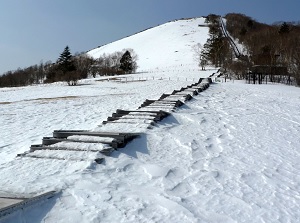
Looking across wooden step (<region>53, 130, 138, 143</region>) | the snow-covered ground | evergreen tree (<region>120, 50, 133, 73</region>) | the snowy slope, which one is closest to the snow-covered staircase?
wooden step (<region>53, 130, 138, 143</region>)

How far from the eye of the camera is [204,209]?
449 centimetres

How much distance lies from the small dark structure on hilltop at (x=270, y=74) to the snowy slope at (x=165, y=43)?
38095mm

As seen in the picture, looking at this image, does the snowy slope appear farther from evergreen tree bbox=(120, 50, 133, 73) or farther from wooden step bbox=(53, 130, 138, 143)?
wooden step bbox=(53, 130, 138, 143)

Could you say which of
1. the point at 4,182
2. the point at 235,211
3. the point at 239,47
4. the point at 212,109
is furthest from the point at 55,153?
the point at 239,47

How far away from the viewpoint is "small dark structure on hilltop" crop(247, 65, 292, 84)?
3500 centimetres

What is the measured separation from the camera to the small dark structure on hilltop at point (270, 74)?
1378 inches

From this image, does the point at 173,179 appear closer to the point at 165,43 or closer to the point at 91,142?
the point at 91,142

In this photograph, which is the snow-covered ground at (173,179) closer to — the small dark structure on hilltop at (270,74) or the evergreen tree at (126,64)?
the small dark structure on hilltop at (270,74)

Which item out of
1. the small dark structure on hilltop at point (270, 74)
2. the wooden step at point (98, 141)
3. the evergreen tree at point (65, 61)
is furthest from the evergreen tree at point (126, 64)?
the wooden step at point (98, 141)

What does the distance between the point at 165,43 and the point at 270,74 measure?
70561mm

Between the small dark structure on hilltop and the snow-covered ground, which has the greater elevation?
the small dark structure on hilltop

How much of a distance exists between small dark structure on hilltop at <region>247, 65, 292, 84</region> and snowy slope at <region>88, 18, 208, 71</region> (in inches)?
1500

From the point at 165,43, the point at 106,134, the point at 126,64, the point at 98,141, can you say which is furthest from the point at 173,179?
the point at 165,43

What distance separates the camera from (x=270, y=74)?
3756 cm
